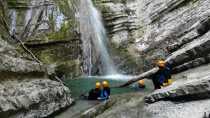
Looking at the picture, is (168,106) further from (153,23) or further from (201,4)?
(153,23)

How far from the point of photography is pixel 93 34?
28297 mm

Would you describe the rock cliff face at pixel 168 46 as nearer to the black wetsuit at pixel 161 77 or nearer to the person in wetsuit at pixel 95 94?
the black wetsuit at pixel 161 77

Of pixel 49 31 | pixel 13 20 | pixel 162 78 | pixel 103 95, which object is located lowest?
pixel 103 95

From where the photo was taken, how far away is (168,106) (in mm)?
12406

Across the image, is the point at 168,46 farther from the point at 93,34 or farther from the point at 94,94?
the point at 94,94

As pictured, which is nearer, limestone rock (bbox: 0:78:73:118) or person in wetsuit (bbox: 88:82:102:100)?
limestone rock (bbox: 0:78:73:118)

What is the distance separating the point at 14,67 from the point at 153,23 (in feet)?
53.7

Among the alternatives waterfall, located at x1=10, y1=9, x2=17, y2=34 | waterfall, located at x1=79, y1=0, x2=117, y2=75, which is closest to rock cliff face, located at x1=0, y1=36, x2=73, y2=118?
waterfall, located at x1=10, y1=9, x2=17, y2=34

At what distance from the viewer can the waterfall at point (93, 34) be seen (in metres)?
27.1

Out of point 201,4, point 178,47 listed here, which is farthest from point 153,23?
point 178,47

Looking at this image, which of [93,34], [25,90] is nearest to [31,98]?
[25,90]

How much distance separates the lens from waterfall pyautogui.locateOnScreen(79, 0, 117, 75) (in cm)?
2712

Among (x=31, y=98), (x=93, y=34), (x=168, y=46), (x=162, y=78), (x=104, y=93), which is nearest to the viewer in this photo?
(x=31, y=98)

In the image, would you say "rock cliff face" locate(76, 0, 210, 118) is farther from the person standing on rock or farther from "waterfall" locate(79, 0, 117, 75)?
"waterfall" locate(79, 0, 117, 75)
